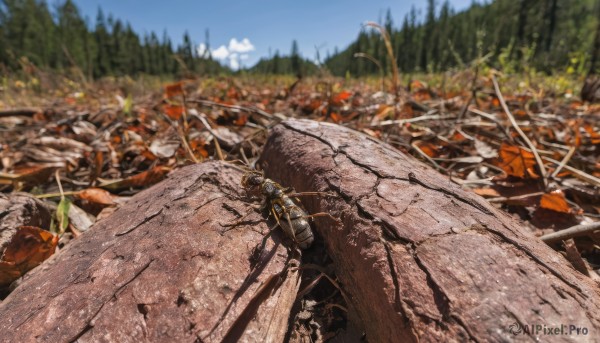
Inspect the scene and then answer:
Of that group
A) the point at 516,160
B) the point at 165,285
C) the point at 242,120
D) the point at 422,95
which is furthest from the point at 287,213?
the point at 422,95

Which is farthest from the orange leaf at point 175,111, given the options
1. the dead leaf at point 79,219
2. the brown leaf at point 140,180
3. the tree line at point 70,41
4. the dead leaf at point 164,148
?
the tree line at point 70,41

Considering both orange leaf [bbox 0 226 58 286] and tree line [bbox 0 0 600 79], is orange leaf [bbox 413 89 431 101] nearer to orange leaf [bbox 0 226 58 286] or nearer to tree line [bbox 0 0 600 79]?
orange leaf [bbox 0 226 58 286]

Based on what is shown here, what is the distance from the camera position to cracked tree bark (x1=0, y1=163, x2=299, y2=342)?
78 cm

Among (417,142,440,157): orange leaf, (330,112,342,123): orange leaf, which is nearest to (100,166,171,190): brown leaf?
(330,112,342,123): orange leaf

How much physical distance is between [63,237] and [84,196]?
295mm

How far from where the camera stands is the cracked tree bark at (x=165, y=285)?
0.78 m

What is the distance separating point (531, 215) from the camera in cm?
155

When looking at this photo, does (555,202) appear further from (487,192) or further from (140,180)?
(140,180)

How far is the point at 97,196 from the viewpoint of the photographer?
6.03 ft

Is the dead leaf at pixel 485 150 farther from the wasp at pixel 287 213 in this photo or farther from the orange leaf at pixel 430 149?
the wasp at pixel 287 213

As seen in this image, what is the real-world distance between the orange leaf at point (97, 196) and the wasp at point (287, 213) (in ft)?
3.31

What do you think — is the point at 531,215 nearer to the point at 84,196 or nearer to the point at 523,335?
the point at 523,335

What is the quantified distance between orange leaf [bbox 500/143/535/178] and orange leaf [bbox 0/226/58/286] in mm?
2308

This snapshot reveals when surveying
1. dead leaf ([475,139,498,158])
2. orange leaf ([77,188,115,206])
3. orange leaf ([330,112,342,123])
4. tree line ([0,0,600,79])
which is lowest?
orange leaf ([77,188,115,206])
